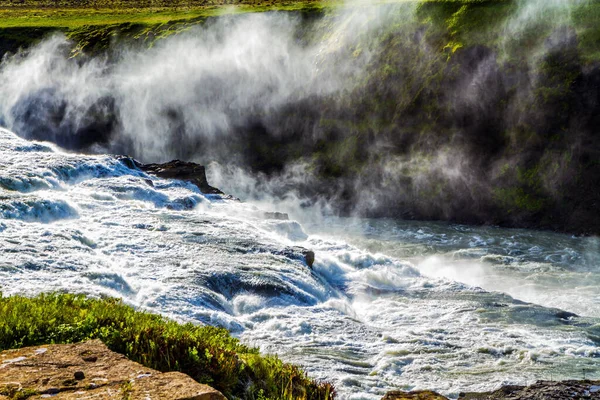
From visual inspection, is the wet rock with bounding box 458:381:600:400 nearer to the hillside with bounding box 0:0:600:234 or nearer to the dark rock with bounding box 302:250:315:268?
the dark rock with bounding box 302:250:315:268

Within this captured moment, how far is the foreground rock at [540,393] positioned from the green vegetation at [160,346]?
7.46 feet

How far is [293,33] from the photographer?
52.1 m

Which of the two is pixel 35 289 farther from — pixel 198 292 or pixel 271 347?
pixel 271 347

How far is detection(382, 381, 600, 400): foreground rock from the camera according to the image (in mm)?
9430

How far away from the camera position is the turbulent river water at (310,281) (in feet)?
49.3

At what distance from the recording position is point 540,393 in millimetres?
9805

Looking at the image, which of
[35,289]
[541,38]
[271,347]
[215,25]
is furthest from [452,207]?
[215,25]

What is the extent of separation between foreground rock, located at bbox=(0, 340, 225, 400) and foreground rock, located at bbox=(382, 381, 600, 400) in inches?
185

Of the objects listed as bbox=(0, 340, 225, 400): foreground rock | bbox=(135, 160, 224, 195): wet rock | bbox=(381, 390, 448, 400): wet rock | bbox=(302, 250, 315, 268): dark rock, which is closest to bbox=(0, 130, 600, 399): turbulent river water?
bbox=(302, 250, 315, 268): dark rock

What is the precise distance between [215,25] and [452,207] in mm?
30011

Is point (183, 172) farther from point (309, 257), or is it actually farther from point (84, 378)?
point (84, 378)

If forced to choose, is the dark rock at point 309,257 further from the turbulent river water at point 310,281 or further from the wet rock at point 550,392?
the wet rock at point 550,392

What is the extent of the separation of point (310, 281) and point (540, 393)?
1070 cm

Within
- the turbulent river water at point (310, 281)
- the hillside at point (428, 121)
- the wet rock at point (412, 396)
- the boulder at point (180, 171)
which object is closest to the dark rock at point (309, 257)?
the turbulent river water at point (310, 281)
